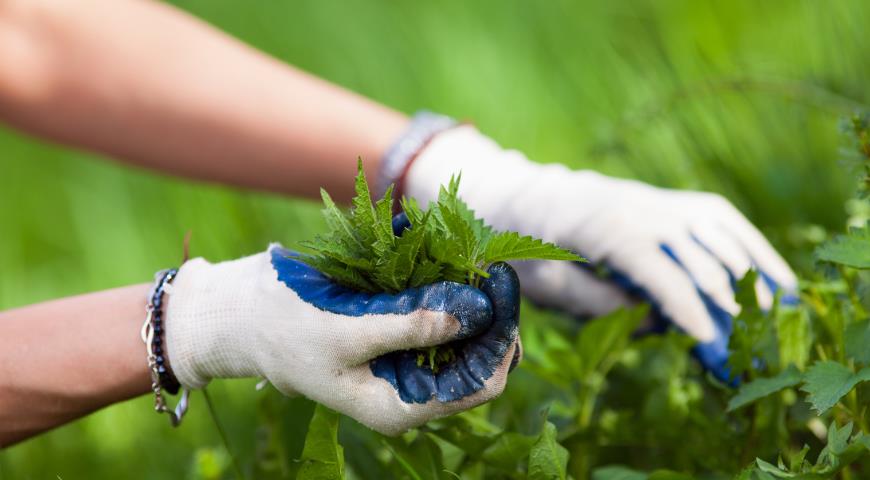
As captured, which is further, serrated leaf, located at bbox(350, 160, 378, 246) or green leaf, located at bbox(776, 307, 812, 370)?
green leaf, located at bbox(776, 307, 812, 370)

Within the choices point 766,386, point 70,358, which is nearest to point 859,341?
point 766,386

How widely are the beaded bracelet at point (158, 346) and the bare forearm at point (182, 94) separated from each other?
654mm

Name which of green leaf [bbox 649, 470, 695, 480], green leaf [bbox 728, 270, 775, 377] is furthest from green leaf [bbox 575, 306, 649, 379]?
green leaf [bbox 649, 470, 695, 480]

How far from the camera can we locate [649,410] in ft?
4.73

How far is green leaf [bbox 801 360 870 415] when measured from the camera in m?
1.01

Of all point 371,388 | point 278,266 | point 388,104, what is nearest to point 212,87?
point 278,266

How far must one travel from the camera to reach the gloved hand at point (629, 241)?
5.12 ft

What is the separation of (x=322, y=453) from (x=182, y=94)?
3.36 feet

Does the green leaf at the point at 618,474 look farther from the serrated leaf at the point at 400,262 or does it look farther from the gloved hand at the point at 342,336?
the serrated leaf at the point at 400,262

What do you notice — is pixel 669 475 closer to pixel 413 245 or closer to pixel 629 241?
pixel 413 245

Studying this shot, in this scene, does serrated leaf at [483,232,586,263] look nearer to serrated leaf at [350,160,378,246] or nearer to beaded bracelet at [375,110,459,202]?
serrated leaf at [350,160,378,246]

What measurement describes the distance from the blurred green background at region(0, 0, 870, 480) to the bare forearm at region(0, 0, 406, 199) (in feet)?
1.67

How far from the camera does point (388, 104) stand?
329 cm

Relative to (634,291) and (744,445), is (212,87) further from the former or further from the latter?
(744,445)
